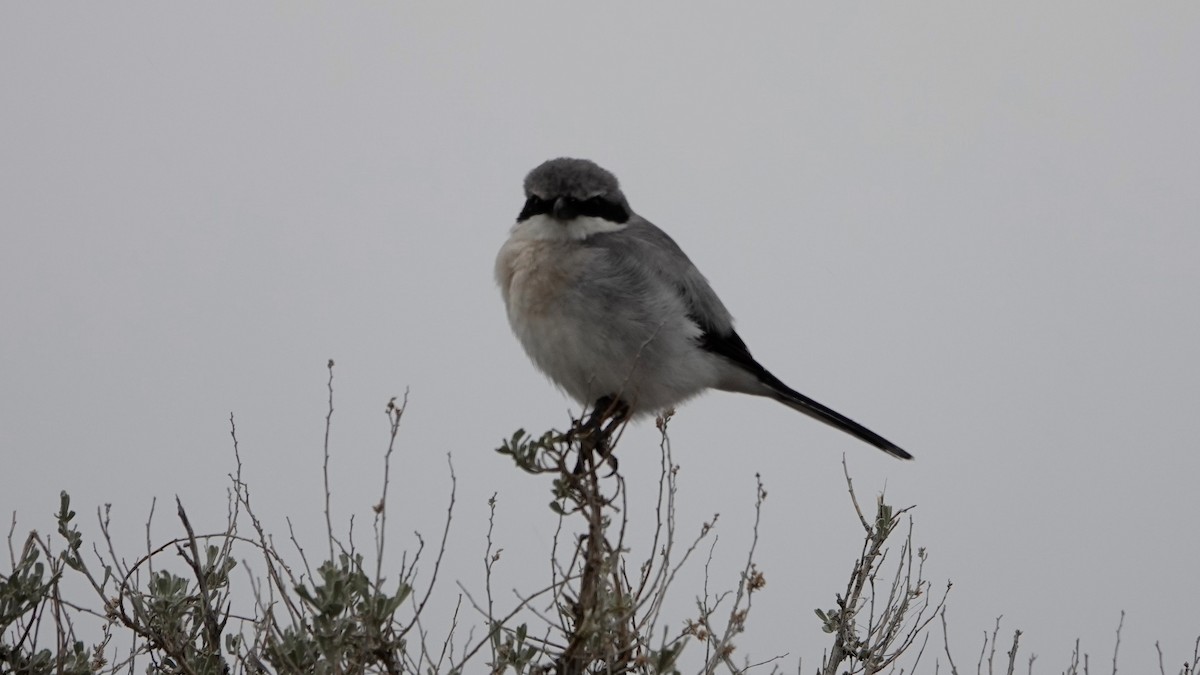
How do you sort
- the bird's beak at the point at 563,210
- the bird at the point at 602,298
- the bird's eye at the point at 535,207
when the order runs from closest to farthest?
the bird at the point at 602,298, the bird's beak at the point at 563,210, the bird's eye at the point at 535,207

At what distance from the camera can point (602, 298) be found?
180 inches

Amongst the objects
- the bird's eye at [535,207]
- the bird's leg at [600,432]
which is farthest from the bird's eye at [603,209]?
the bird's leg at [600,432]

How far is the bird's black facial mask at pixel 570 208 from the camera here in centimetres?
474

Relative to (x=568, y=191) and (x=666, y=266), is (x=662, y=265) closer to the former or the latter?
(x=666, y=266)

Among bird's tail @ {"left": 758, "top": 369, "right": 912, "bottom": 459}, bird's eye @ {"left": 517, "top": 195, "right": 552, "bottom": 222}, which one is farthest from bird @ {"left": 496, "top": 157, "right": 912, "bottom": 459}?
bird's tail @ {"left": 758, "top": 369, "right": 912, "bottom": 459}

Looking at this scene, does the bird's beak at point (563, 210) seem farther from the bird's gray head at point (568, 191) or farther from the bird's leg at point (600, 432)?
the bird's leg at point (600, 432)

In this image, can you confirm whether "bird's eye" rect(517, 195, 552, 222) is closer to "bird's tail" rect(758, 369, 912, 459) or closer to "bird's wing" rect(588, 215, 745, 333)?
"bird's wing" rect(588, 215, 745, 333)

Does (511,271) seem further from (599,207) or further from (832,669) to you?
(832,669)

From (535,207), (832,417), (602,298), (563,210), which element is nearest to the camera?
(602,298)

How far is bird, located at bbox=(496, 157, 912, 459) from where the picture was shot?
180 inches

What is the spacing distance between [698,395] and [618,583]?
2.05 metres

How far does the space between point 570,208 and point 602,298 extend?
1.42 feet

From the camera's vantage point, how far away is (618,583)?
325cm

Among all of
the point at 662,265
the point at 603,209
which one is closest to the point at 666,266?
the point at 662,265
